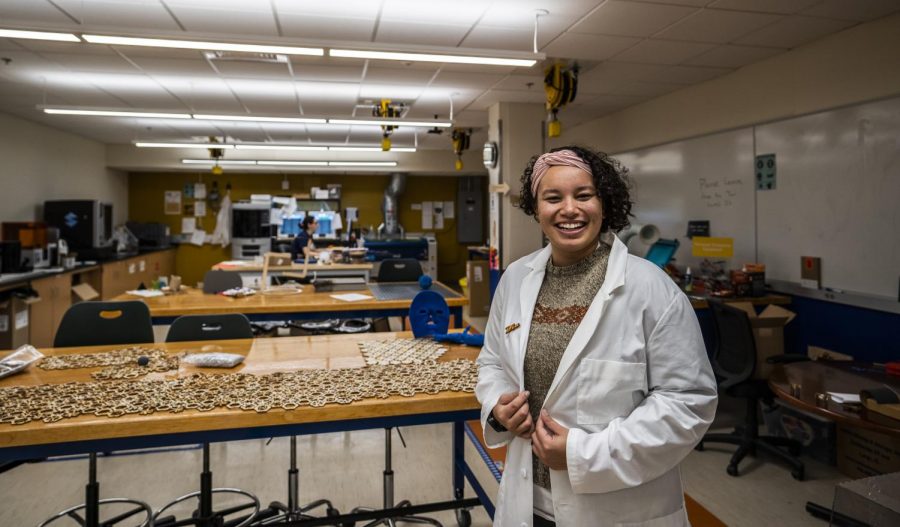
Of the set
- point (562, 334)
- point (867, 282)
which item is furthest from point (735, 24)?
point (562, 334)

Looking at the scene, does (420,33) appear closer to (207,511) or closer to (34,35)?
(34,35)

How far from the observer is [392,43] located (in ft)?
13.7

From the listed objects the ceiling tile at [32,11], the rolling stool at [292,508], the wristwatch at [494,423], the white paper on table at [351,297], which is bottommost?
the rolling stool at [292,508]

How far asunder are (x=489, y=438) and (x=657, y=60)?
4516 mm

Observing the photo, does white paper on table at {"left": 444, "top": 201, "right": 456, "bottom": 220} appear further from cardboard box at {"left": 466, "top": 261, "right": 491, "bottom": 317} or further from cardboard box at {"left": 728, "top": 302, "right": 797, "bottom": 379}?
cardboard box at {"left": 728, "top": 302, "right": 797, "bottom": 379}

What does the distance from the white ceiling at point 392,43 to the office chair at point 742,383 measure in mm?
2124

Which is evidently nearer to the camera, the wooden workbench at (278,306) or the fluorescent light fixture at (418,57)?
the fluorescent light fixture at (418,57)

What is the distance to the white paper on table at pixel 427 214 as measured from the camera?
1254cm

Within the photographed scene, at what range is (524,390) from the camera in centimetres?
147

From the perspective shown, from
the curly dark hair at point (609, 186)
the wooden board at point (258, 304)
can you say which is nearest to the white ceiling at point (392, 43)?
the wooden board at point (258, 304)

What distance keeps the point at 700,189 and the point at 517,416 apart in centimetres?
502

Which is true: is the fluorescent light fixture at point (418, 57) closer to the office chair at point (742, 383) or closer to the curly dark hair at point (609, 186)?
the office chair at point (742, 383)

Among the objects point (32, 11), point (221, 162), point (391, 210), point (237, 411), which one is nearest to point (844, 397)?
point (237, 411)

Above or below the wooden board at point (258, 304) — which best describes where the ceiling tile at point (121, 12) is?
above
